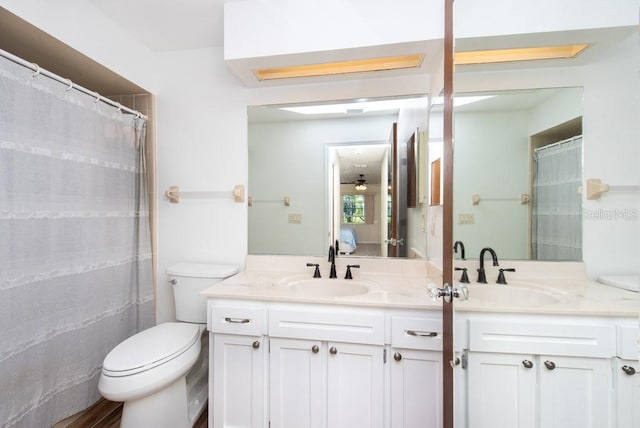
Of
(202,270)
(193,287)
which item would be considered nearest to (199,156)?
(202,270)

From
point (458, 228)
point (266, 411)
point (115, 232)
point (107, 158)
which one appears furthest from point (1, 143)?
point (458, 228)

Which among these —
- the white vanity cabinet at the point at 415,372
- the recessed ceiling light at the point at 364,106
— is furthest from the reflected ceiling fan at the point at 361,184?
the white vanity cabinet at the point at 415,372

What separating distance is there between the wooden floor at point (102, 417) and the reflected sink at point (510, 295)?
1.68m

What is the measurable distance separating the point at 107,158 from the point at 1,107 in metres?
0.52

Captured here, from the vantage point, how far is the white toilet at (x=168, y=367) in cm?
125

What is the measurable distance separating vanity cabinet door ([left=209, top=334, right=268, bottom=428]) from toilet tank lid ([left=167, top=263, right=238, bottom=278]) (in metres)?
0.43

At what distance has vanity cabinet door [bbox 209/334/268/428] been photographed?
1.37 meters

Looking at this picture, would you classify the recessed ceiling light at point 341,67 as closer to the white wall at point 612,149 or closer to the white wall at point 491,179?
the white wall at point 491,179

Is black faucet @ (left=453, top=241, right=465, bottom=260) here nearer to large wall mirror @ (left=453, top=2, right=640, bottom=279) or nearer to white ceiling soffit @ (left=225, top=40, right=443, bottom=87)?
large wall mirror @ (left=453, top=2, right=640, bottom=279)

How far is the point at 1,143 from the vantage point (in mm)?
1201

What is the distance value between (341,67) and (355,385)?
1794mm

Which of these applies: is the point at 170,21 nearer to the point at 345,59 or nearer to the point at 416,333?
the point at 345,59

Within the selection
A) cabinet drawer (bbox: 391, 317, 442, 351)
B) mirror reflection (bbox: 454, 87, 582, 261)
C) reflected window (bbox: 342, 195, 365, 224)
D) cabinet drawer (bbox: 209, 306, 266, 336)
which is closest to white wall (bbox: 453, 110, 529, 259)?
mirror reflection (bbox: 454, 87, 582, 261)

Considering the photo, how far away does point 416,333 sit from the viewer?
1232 mm
